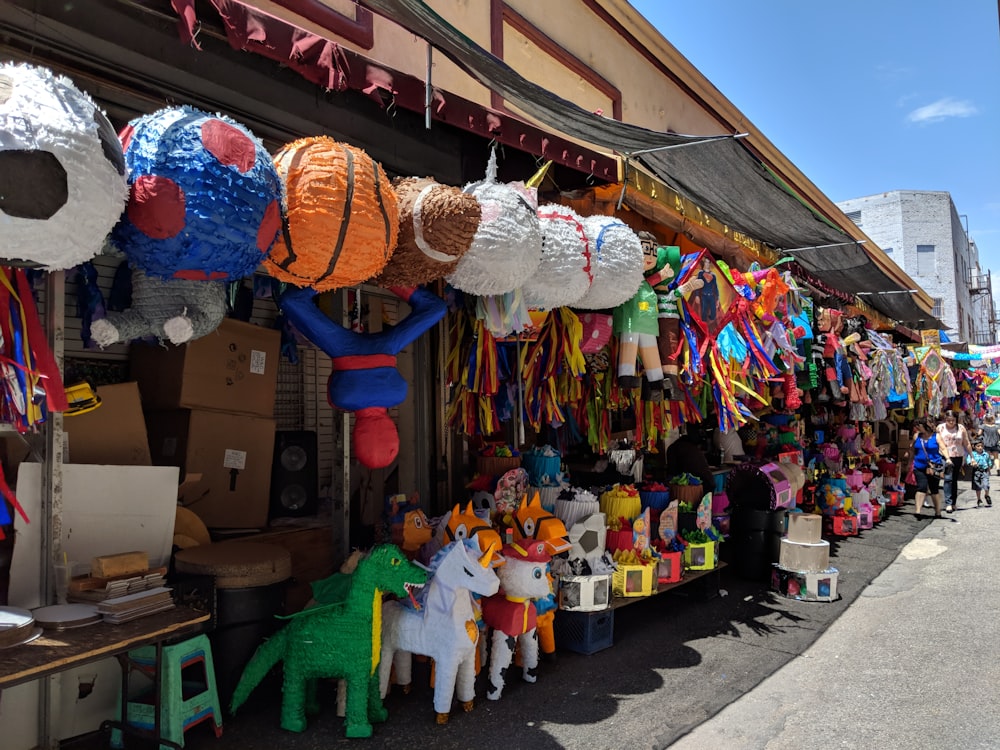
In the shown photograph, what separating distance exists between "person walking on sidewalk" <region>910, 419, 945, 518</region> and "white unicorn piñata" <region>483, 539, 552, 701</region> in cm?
855

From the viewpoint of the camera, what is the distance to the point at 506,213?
2.81 metres

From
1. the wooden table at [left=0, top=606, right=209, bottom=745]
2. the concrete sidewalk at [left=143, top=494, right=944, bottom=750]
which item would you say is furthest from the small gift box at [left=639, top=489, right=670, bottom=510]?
the wooden table at [left=0, top=606, right=209, bottom=745]

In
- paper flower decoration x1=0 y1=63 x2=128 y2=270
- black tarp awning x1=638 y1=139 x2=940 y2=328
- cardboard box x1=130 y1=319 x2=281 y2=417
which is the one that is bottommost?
cardboard box x1=130 y1=319 x2=281 y2=417

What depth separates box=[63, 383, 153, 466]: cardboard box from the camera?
9.55 ft

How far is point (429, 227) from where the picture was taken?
2492 millimetres

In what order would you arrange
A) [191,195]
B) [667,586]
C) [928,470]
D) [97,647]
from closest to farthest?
[191,195], [97,647], [667,586], [928,470]

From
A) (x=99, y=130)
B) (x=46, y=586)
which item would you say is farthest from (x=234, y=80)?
(x=46, y=586)

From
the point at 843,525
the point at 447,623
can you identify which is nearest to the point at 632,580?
the point at 447,623

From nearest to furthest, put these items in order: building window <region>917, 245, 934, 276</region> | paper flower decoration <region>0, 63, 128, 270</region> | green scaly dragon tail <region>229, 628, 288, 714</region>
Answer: paper flower decoration <region>0, 63, 128, 270</region>, green scaly dragon tail <region>229, 628, 288, 714</region>, building window <region>917, 245, 934, 276</region>

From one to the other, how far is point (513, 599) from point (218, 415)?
1.72 m

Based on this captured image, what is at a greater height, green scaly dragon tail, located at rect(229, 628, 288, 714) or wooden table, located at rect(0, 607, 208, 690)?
wooden table, located at rect(0, 607, 208, 690)

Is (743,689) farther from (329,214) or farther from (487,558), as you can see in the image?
(329,214)

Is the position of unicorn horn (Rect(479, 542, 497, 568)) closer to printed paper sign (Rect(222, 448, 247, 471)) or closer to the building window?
printed paper sign (Rect(222, 448, 247, 471))

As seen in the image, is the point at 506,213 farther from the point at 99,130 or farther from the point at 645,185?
the point at 645,185
